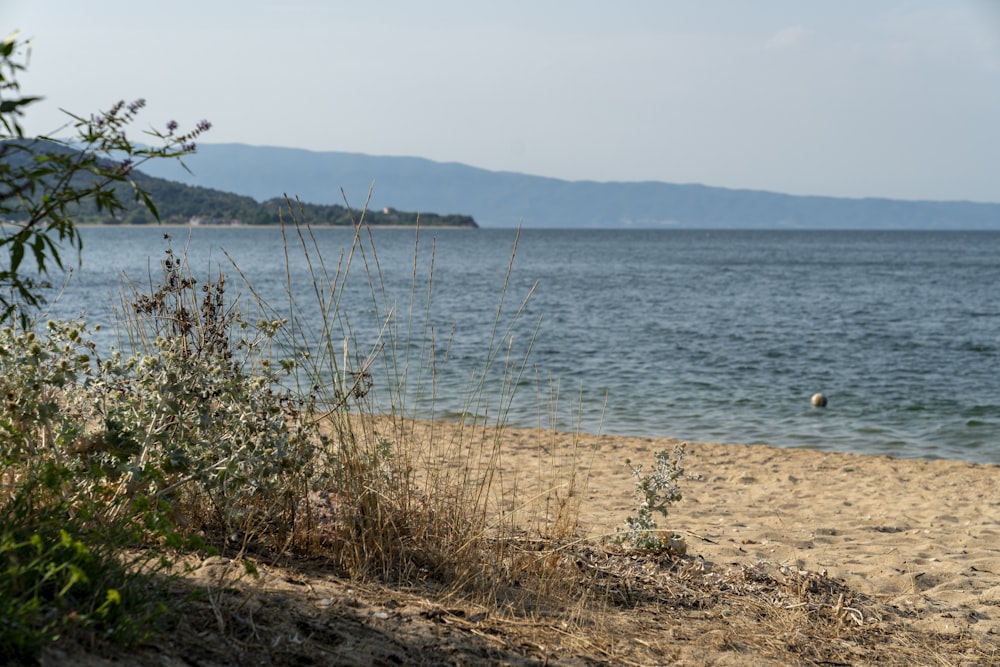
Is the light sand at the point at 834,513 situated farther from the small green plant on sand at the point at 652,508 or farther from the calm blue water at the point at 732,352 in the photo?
the calm blue water at the point at 732,352

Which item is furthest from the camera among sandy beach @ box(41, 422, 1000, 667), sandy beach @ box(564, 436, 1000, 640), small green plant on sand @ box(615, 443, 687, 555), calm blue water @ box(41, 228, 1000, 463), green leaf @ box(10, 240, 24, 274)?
calm blue water @ box(41, 228, 1000, 463)

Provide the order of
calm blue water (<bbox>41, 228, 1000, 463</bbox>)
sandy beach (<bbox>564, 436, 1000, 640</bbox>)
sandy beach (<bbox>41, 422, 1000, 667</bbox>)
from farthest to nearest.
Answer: calm blue water (<bbox>41, 228, 1000, 463</bbox>) < sandy beach (<bbox>564, 436, 1000, 640</bbox>) < sandy beach (<bbox>41, 422, 1000, 667</bbox>)

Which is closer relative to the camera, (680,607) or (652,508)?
(680,607)

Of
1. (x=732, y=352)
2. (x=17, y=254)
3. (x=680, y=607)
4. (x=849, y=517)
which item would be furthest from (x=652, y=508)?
(x=732, y=352)

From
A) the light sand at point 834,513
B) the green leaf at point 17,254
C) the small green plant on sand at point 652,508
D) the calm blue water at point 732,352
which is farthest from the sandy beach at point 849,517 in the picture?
the green leaf at point 17,254

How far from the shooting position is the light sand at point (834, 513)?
4906 millimetres

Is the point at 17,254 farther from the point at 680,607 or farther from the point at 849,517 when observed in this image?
the point at 849,517

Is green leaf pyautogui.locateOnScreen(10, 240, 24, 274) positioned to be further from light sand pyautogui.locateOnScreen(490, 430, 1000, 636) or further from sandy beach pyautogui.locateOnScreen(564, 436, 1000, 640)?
sandy beach pyautogui.locateOnScreen(564, 436, 1000, 640)

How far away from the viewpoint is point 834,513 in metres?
7.01

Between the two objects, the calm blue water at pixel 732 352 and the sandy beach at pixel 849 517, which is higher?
the sandy beach at pixel 849 517

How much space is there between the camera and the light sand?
491 centimetres

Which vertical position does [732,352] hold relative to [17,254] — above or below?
below

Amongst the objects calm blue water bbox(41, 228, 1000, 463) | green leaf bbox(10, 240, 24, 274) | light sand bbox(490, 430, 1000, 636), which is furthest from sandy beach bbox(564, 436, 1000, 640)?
green leaf bbox(10, 240, 24, 274)

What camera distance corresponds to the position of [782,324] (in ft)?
80.5
